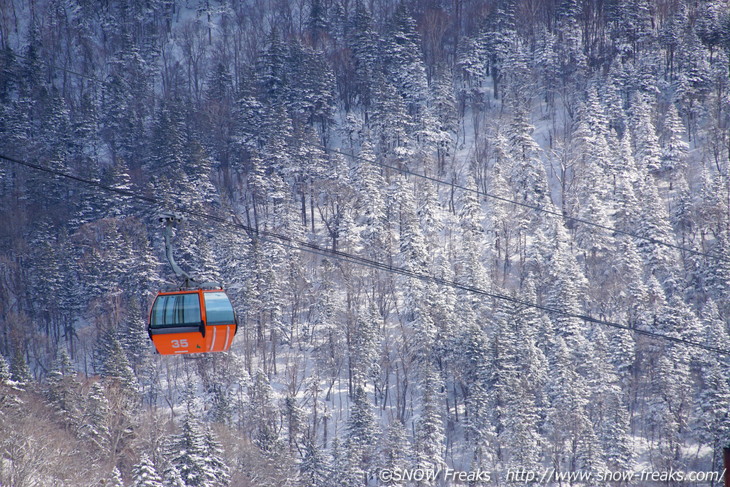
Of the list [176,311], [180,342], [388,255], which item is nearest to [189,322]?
[176,311]

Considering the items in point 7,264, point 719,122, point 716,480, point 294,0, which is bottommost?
point 716,480

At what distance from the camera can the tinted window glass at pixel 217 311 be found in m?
17.2

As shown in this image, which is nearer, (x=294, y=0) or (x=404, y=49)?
A: (x=404, y=49)

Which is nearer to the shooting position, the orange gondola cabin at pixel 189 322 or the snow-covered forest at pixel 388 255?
the orange gondola cabin at pixel 189 322

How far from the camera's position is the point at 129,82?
98.7 m

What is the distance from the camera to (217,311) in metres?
17.2

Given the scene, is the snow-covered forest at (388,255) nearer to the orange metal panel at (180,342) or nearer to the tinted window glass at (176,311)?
the orange metal panel at (180,342)

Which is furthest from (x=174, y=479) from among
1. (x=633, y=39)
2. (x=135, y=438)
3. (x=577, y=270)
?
(x=633, y=39)

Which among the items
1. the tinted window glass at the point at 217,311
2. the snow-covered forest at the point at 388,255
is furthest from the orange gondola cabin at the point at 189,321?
the snow-covered forest at the point at 388,255

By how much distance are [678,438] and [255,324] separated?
30.7 meters

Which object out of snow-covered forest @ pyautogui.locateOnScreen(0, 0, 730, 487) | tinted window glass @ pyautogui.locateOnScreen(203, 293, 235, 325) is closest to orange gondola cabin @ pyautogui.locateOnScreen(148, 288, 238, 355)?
tinted window glass @ pyautogui.locateOnScreen(203, 293, 235, 325)

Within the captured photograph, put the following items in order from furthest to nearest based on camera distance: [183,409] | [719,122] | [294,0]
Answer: [294,0] → [719,122] → [183,409]

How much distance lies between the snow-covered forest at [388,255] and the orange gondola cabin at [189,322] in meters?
15.4

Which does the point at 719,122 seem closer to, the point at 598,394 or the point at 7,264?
the point at 598,394
